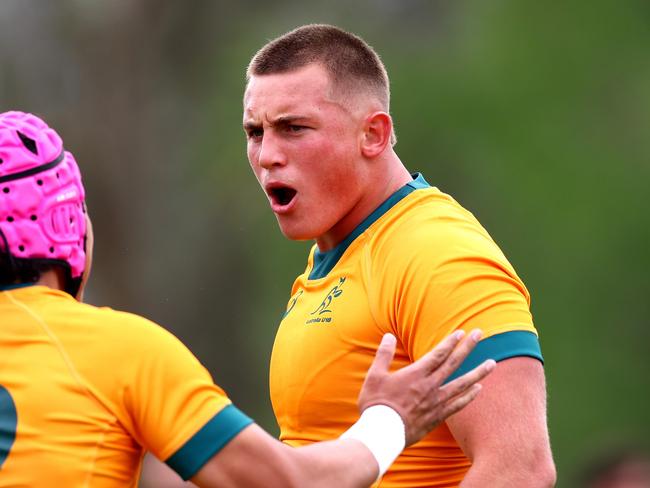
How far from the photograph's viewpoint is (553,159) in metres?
16.7

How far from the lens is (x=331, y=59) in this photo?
193 inches

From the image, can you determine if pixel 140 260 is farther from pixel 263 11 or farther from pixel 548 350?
pixel 548 350

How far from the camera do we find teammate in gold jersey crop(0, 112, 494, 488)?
3264 millimetres

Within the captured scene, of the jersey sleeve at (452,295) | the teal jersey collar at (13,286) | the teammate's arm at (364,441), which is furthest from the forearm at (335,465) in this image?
the teal jersey collar at (13,286)

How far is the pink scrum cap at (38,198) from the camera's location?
3439 mm

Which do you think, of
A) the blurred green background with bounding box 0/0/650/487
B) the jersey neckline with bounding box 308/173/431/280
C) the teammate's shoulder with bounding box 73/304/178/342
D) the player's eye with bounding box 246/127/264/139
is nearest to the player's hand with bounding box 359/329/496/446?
the teammate's shoulder with bounding box 73/304/178/342

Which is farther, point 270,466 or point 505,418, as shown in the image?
point 505,418

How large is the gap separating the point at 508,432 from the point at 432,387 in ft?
1.45

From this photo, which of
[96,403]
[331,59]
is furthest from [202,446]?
[331,59]

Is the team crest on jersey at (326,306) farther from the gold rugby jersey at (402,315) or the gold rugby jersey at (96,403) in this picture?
the gold rugby jersey at (96,403)

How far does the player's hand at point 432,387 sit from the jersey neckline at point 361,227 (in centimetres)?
106

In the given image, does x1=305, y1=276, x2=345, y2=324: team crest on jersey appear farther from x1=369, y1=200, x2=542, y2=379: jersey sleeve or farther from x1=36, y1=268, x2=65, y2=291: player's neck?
x1=36, y1=268, x2=65, y2=291: player's neck

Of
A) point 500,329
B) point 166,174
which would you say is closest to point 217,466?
point 500,329

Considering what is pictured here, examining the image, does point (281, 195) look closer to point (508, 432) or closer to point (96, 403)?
point (508, 432)
